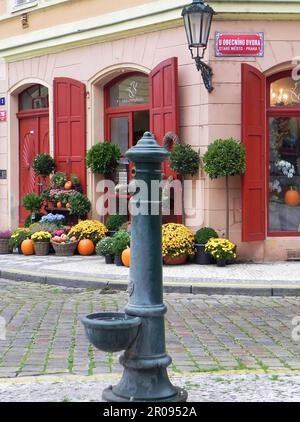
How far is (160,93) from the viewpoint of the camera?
12.2 m

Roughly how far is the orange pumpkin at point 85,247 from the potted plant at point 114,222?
55 cm

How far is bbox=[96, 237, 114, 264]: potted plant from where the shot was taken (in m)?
11.4

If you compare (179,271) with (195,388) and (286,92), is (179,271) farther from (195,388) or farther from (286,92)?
(195,388)

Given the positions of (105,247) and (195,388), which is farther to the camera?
(105,247)

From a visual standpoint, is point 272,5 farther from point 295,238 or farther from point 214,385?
point 214,385

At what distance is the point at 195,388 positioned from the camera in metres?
4.87

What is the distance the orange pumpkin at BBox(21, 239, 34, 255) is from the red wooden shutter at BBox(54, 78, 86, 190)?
167 cm

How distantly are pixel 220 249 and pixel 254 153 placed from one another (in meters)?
1.84

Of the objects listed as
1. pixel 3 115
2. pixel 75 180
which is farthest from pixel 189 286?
pixel 3 115

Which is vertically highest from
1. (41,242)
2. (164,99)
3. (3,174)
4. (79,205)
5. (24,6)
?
(24,6)

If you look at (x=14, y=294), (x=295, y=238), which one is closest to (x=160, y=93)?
(x=295, y=238)

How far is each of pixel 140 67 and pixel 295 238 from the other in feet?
13.5

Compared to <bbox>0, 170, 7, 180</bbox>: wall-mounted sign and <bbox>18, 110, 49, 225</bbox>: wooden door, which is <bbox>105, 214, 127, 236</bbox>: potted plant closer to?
<bbox>18, 110, 49, 225</bbox>: wooden door

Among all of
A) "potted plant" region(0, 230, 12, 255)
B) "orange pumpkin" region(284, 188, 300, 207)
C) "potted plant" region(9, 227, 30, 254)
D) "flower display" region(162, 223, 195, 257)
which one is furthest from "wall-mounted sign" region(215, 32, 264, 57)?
"potted plant" region(0, 230, 12, 255)
